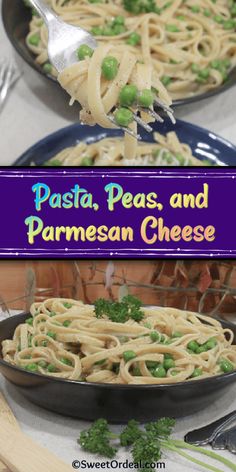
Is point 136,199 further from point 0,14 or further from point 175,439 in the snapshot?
point 0,14

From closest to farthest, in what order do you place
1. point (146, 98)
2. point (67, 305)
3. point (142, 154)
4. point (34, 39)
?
point (146, 98), point (67, 305), point (142, 154), point (34, 39)

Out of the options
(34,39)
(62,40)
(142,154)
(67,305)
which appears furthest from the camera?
(34,39)

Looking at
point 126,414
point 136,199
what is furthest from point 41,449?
point 136,199

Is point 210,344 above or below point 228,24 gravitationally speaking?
below

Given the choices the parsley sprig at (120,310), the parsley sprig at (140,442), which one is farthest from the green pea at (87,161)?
the parsley sprig at (140,442)

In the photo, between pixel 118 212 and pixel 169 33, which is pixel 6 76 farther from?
pixel 118 212

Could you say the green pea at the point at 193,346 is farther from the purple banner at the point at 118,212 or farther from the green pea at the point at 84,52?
the green pea at the point at 84,52

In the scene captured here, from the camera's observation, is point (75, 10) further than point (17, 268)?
Yes

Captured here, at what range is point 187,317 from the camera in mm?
1545

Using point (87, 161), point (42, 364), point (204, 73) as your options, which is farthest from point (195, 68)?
point (42, 364)

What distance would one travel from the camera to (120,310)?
57.2 inches

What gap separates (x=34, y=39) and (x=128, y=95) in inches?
26.6

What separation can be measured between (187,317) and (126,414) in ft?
0.86

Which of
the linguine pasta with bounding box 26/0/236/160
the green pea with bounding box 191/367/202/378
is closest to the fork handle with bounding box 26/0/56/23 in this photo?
the linguine pasta with bounding box 26/0/236/160
